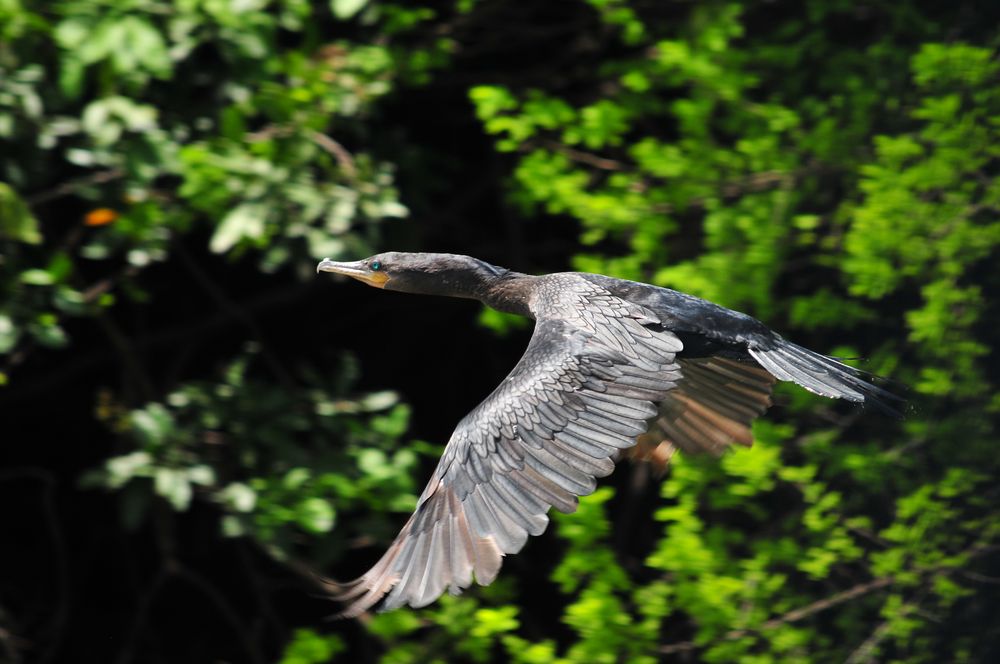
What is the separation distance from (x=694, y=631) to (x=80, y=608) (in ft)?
7.13

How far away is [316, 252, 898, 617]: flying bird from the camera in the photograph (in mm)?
2615

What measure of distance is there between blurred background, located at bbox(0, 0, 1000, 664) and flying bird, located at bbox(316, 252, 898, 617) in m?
0.39

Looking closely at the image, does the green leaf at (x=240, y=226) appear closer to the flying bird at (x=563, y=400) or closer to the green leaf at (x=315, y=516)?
the flying bird at (x=563, y=400)

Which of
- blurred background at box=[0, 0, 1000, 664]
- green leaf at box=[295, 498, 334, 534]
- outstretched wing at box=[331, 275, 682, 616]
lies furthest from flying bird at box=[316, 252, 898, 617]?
green leaf at box=[295, 498, 334, 534]

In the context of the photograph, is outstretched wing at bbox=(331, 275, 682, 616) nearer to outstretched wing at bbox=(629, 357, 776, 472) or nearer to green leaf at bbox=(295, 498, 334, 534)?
outstretched wing at bbox=(629, 357, 776, 472)

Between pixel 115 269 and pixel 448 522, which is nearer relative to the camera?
pixel 448 522

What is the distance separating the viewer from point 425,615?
13.3ft

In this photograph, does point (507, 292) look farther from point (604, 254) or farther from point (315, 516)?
point (604, 254)

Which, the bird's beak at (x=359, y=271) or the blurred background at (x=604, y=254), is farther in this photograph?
the blurred background at (x=604, y=254)

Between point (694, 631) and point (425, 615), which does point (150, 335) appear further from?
point (694, 631)

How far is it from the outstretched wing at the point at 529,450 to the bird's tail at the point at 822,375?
0.25 meters

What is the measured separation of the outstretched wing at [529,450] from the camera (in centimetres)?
258

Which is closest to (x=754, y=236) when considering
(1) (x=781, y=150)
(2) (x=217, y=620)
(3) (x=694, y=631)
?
(1) (x=781, y=150)

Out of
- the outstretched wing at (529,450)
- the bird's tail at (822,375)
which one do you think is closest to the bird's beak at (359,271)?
the outstretched wing at (529,450)
